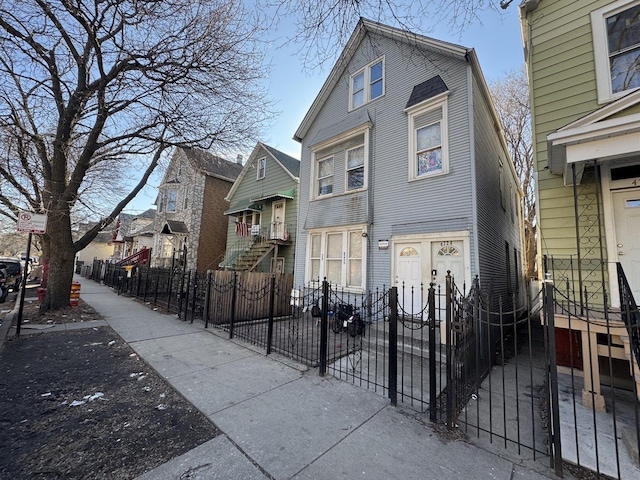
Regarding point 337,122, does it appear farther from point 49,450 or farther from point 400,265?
point 49,450

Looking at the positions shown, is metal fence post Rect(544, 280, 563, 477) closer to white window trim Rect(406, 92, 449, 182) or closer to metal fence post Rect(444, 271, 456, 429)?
metal fence post Rect(444, 271, 456, 429)

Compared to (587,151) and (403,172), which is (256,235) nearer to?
(403,172)

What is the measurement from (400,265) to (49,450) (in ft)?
24.2

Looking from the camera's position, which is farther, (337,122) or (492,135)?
(337,122)

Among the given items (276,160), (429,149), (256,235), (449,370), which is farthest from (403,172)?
(256,235)

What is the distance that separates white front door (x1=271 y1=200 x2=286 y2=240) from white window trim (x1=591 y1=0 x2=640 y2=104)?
439 inches

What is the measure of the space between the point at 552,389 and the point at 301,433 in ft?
8.69

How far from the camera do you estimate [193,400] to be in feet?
12.6

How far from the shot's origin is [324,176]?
431 inches

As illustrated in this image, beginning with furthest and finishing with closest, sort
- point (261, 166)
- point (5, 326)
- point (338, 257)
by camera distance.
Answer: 1. point (261, 166)
2. point (338, 257)
3. point (5, 326)

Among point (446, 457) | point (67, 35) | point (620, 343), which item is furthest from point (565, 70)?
point (67, 35)

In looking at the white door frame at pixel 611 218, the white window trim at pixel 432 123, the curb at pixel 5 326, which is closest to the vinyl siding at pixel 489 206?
the white window trim at pixel 432 123

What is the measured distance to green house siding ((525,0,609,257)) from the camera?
217 inches

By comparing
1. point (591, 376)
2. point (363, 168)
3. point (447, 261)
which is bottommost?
point (591, 376)
